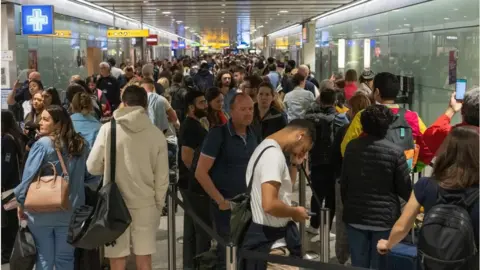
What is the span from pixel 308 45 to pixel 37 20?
723 inches

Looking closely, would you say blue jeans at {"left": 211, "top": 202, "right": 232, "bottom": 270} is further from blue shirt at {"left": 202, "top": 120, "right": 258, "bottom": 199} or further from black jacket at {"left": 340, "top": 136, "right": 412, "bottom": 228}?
black jacket at {"left": 340, "top": 136, "right": 412, "bottom": 228}

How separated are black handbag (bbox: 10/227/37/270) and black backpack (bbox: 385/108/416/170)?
2.88m

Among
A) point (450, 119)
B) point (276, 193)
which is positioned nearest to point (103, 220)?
point (276, 193)

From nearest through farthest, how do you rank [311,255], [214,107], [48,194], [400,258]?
[400,258] → [48,194] → [214,107] → [311,255]

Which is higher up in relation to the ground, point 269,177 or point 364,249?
point 269,177

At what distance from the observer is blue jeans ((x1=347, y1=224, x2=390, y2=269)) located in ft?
15.4

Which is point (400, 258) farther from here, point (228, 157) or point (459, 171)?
point (228, 157)

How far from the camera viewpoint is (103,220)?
4578 millimetres

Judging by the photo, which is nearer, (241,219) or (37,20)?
(241,219)

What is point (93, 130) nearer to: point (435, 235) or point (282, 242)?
point (282, 242)

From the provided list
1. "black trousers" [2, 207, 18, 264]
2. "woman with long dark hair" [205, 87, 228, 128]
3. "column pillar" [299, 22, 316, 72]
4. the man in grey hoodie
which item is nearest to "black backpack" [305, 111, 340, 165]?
"woman with long dark hair" [205, 87, 228, 128]

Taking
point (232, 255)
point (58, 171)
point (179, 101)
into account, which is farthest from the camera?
point (179, 101)

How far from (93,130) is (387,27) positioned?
39.0 feet

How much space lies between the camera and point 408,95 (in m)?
13.9
